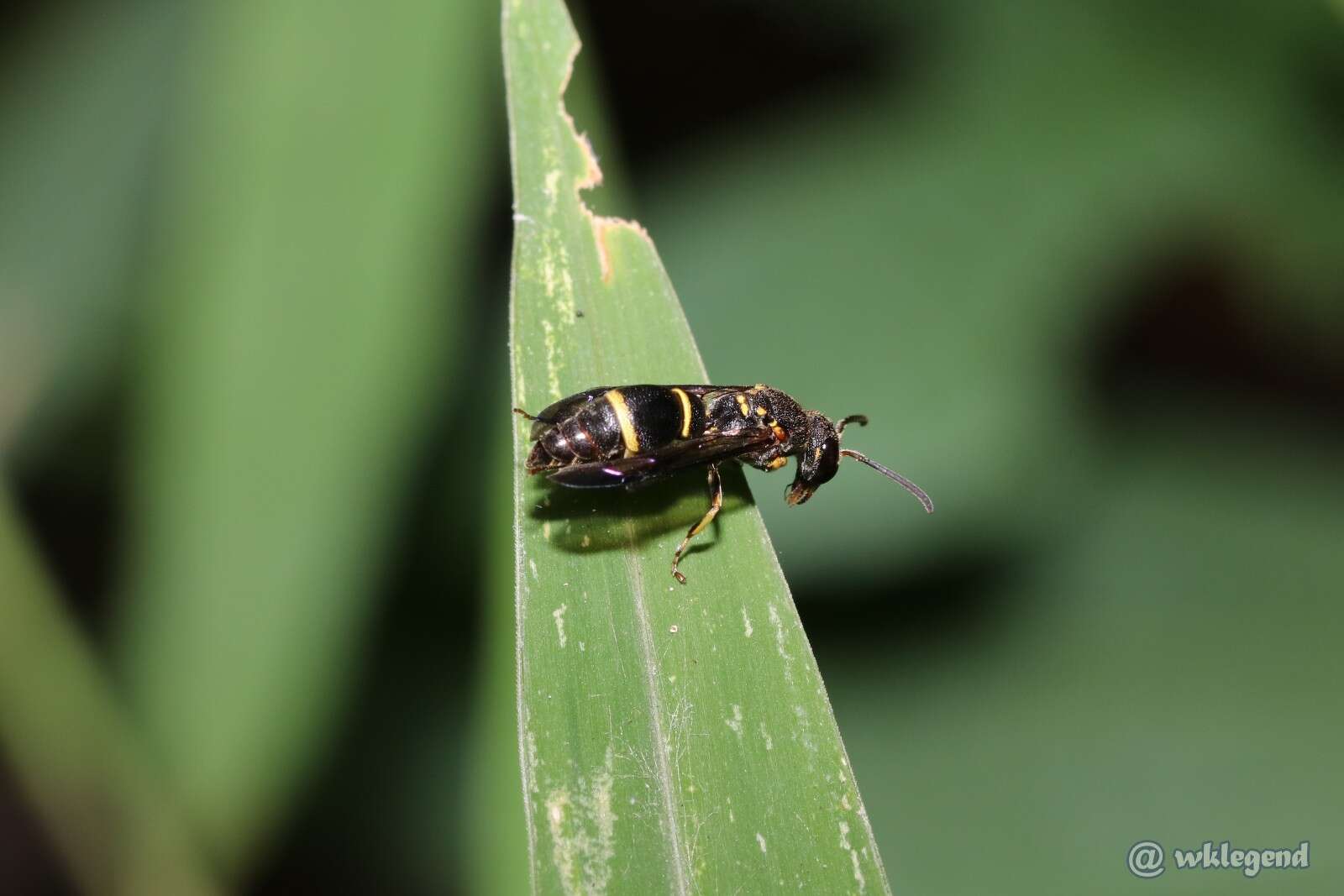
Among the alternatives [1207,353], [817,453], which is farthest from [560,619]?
[1207,353]

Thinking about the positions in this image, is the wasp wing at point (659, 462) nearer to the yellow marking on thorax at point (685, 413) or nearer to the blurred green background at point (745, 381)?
the yellow marking on thorax at point (685, 413)

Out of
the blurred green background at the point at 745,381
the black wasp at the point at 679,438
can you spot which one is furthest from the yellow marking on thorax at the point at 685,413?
the blurred green background at the point at 745,381

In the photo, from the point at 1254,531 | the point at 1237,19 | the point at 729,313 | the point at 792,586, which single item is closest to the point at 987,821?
the point at 792,586

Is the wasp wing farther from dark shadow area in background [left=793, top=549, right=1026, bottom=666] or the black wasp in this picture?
dark shadow area in background [left=793, top=549, right=1026, bottom=666]

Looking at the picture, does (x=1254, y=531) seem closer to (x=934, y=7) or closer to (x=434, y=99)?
(x=934, y=7)

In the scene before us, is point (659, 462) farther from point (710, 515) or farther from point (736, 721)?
point (736, 721)

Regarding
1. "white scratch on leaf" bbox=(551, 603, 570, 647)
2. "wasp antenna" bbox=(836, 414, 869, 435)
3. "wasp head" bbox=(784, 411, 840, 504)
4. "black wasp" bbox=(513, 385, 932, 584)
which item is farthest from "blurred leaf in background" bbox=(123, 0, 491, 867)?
"wasp antenna" bbox=(836, 414, 869, 435)

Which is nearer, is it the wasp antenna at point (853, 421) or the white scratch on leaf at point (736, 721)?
the white scratch on leaf at point (736, 721)
